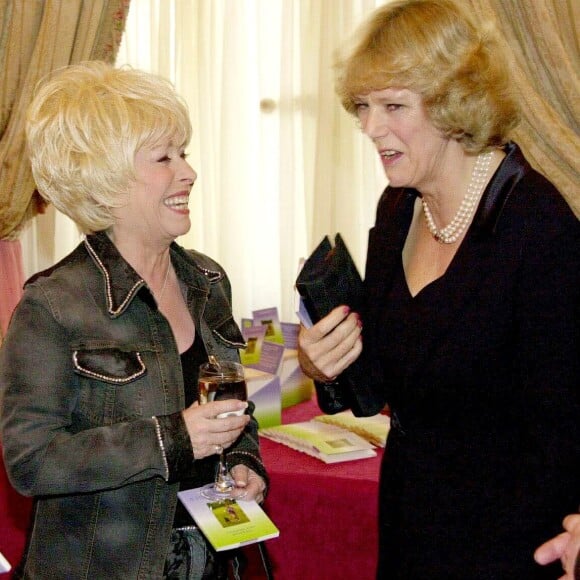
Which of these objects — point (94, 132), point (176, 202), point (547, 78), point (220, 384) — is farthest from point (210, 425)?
point (547, 78)

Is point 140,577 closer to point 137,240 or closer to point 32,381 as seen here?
point 32,381

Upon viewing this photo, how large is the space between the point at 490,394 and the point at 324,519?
888 mm

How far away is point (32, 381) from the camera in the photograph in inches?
60.9

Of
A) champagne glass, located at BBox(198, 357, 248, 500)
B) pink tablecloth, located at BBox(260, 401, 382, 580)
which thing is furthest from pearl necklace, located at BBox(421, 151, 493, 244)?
pink tablecloth, located at BBox(260, 401, 382, 580)

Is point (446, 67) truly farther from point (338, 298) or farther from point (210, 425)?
point (210, 425)

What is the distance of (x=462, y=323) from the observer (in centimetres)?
155

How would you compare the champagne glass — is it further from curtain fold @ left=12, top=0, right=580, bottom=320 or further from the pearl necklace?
curtain fold @ left=12, top=0, right=580, bottom=320

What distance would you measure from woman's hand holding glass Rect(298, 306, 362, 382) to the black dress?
2.8 inches

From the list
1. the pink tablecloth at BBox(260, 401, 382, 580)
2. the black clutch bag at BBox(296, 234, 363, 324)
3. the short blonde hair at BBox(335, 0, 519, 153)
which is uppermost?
the short blonde hair at BBox(335, 0, 519, 153)

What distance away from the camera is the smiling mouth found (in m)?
1.76

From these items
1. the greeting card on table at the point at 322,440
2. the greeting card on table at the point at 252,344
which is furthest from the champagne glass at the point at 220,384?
the greeting card on table at the point at 252,344

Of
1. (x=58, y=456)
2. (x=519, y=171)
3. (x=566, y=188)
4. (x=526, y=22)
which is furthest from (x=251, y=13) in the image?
(x=58, y=456)

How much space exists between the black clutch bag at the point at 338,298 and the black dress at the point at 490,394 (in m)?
0.06

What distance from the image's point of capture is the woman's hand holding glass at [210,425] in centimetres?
160
